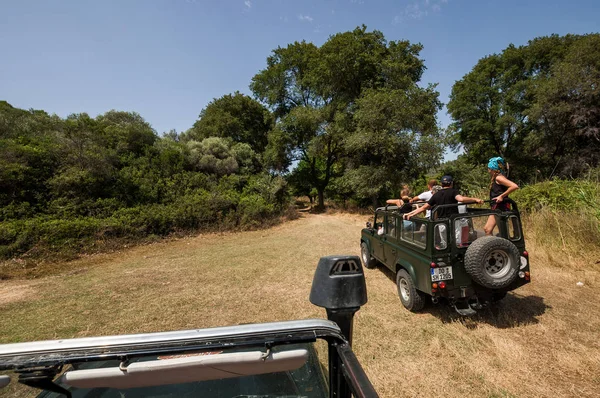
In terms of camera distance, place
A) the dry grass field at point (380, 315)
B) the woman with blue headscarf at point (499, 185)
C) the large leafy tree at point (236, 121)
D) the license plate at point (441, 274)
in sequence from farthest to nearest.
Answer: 1. the large leafy tree at point (236, 121)
2. the woman with blue headscarf at point (499, 185)
3. the license plate at point (441, 274)
4. the dry grass field at point (380, 315)

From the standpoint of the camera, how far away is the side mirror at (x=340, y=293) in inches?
53.9

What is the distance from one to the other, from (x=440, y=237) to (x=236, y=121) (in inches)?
798

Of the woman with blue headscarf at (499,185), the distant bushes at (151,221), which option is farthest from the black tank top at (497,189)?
the distant bushes at (151,221)

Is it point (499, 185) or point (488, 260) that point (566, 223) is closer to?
point (499, 185)

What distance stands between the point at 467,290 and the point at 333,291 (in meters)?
3.10

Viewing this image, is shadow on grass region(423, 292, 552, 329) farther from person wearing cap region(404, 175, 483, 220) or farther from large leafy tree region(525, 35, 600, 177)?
large leafy tree region(525, 35, 600, 177)

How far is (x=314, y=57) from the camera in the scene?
1936cm

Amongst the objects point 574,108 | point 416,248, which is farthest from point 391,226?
point 574,108

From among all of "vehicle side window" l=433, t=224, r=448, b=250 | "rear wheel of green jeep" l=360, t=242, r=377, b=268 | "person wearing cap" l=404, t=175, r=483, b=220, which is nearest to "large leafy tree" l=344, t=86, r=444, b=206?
"rear wheel of green jeep" l=360, t=242, r=377, b=268

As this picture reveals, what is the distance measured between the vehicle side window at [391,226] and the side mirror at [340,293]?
12.3ft

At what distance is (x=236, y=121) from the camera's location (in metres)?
21.2

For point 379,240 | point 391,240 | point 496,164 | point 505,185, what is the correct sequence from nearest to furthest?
point 505,185 → point 496,164 → point 391,240 → point 379,240

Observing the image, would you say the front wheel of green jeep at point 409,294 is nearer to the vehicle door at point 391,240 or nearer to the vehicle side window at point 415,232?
the vehicle door at point 391,240

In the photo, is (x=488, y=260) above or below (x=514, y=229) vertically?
below
